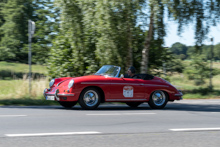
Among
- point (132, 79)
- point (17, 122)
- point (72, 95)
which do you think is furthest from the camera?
point (132, 79)

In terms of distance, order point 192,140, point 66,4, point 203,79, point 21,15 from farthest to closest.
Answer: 1. point 21,15
2. point 203,79
3. point 66,4
4. point 192,140

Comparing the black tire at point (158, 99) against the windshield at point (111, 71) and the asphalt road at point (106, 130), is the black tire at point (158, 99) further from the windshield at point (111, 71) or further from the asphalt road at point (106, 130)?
the asphalt road at point (106, 130)

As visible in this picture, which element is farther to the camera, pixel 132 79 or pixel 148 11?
pixel 148 11

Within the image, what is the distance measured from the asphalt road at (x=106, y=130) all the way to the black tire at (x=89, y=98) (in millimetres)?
883

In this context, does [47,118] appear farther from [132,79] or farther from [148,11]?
Result: [148,11]

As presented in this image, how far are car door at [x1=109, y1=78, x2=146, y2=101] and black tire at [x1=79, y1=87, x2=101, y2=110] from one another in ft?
1.53

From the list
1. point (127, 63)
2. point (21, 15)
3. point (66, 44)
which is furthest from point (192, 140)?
point (21, 15)

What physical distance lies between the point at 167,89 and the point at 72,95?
10.8 feet

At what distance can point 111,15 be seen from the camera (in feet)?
53.1

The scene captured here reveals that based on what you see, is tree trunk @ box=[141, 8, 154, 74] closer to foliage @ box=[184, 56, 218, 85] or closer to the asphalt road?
the asphalt road

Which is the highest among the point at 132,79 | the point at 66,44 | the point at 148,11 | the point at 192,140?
the point at 148,11

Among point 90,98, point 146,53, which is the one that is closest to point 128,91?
point 90,98

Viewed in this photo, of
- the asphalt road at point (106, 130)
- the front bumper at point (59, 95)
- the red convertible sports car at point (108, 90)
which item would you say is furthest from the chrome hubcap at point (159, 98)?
the front bumper at point (59, 95)

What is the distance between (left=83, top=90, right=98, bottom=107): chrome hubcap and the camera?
35.9 ft
